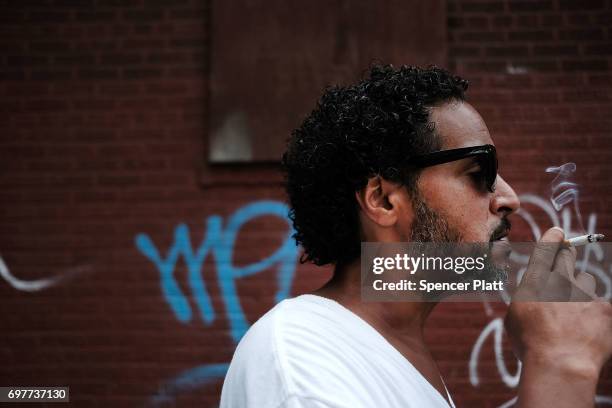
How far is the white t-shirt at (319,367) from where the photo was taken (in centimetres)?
106

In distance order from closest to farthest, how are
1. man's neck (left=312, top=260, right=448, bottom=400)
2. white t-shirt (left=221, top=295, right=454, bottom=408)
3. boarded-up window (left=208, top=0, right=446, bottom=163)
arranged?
white t-shirt (left=221, top=295, right=454, bottom=408), man's neck (left=312, top=260, right=448, bottom=400), boarded-up window (left=208, top=0, right=446, bottom=163)

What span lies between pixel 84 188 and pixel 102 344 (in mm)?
887

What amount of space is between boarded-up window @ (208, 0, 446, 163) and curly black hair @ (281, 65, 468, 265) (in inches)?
74.0

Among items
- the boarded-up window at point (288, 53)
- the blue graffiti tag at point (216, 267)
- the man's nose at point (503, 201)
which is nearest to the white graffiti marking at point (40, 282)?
the blue graffiti tag at point (216, 267)

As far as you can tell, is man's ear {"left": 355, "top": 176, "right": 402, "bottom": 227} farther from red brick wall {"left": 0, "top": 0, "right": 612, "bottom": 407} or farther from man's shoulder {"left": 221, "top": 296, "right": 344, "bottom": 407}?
red brick wall {"left": 0, "top": 0, "right": 612, "bottom": 407}

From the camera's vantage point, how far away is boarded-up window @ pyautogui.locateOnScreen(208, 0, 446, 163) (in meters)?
3.55

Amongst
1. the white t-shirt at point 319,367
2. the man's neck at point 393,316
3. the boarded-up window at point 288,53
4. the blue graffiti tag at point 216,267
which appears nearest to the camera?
the white t-shirt at point 319,367

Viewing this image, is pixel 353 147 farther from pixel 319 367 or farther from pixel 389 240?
pixel 319 367

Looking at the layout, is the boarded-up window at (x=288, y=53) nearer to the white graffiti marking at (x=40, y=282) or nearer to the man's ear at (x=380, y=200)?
the white graffiti marking at (x=40, y=282)

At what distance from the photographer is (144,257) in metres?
3.53

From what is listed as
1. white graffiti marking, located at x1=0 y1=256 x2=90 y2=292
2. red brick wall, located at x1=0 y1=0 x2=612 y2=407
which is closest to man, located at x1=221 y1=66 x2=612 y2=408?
red brick wall, located at x1=0 y1=0 x2=612 y2=407

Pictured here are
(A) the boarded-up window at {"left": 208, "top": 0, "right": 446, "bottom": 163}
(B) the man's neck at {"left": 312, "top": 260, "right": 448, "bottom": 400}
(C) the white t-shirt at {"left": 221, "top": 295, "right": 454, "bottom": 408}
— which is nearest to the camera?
(C) the white t-shirt at {"left": 221, "top": 295, "right": 454, "bottom": 408}

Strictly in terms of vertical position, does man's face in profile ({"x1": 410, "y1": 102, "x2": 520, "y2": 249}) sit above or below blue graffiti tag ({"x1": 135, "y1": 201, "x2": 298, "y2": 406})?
above

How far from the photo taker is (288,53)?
360 cm
